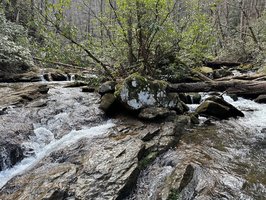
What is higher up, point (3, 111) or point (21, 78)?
point (21, 78)

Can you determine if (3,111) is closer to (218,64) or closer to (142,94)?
(142,94)

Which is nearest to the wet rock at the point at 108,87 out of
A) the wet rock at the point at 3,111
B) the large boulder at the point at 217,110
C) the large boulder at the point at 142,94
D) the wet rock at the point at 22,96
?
the large boulder at the point at 142,94

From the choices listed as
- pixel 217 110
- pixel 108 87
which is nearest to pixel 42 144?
pixel 108 87

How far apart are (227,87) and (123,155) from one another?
603 cm

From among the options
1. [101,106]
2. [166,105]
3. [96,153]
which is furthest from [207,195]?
[101,106]

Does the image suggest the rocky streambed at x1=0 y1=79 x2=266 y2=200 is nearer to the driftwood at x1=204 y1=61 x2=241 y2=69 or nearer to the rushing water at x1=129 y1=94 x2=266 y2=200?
the rushing water at x1=129 y1=94 x2=266 y2=200

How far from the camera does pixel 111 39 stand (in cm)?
1043

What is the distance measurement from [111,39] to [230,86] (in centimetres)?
482

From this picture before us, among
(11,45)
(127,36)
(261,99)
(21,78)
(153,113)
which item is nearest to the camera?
(153,113)

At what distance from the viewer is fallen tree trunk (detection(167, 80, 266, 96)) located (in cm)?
986

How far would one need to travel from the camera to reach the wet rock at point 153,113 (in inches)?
304

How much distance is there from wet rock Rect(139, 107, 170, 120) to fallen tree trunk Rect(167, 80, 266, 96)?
2001 mm

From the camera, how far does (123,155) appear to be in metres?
5.45

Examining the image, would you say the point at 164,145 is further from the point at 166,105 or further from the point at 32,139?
the point at 32,139
